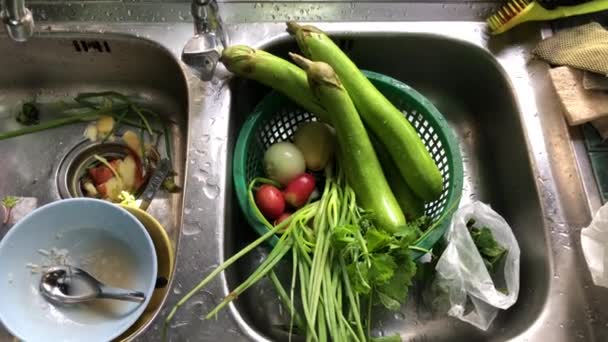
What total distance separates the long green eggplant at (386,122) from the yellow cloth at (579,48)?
255 mm

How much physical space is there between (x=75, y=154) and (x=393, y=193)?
1.76ft

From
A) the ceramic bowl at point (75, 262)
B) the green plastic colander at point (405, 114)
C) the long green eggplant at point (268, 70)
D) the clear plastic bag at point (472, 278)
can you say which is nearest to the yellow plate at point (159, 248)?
the ceramic bowl at point (75, 262)

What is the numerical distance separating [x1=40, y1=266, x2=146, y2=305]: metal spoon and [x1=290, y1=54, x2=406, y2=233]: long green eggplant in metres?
0.32

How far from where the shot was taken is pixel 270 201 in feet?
2.27

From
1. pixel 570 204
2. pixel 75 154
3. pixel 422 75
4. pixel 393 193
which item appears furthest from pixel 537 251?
pixel 75 154

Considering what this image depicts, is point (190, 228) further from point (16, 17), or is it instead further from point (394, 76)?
point (394, 76)

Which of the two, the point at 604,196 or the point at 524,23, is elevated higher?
the point at 524,23

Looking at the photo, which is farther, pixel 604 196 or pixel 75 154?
pixel 75 154

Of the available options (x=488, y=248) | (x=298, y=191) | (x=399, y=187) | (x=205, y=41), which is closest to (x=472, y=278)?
(x=488, y=248)

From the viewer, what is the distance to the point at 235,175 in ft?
2.28

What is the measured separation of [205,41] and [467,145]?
0.47 meters

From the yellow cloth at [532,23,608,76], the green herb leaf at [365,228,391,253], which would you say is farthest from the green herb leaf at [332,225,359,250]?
the yellow cloth at [532,23,608,76]

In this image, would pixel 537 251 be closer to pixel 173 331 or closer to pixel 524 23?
pixel 524 23

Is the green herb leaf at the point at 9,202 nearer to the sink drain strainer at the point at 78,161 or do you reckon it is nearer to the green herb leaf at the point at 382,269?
the sink drain strainer at the point at 78,161
